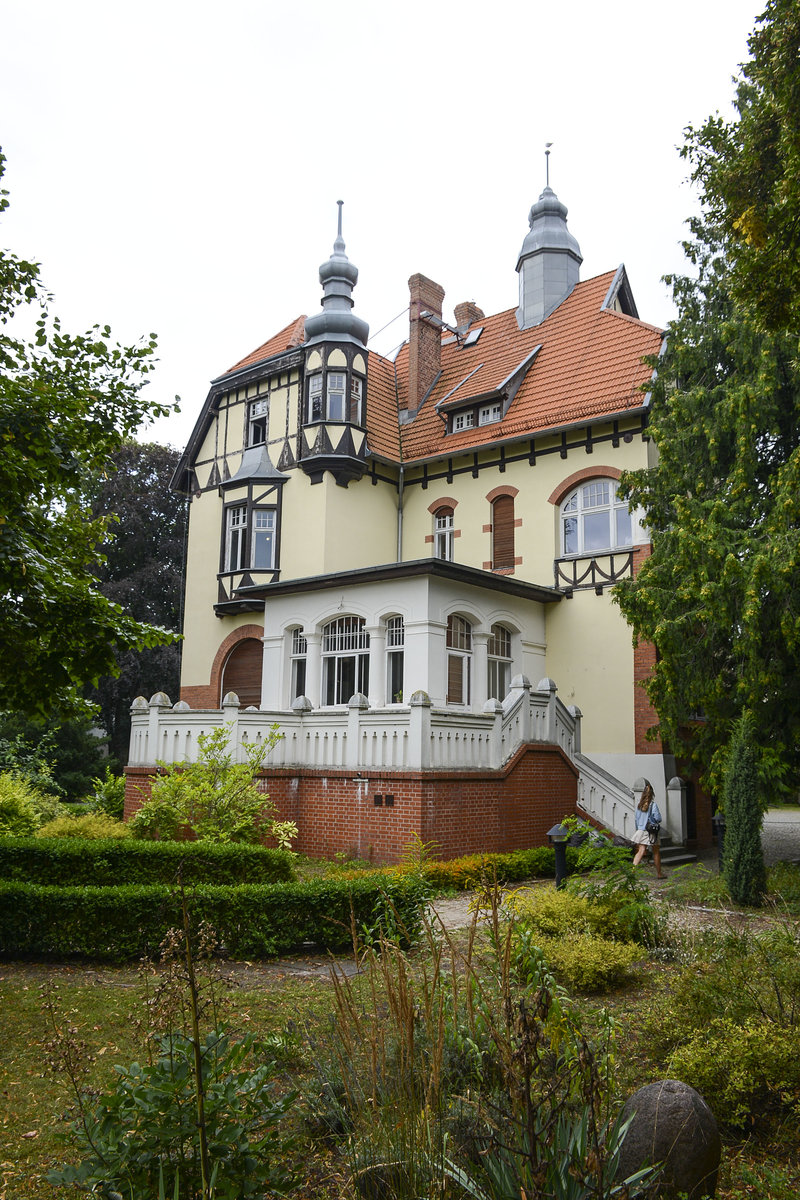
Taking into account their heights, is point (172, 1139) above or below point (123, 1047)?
above

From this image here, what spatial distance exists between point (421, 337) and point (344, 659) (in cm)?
1173

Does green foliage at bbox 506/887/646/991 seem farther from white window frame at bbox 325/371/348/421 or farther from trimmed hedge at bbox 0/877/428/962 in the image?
white window frame at bbox 325/371/348/421

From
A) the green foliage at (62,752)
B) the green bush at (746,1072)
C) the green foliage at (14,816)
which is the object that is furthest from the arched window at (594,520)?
the green bush at (746,1072)

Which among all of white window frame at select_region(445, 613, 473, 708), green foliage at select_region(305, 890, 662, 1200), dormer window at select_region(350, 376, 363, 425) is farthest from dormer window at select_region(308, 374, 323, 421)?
green foliage at select_region(305, 890, 662, 1200)

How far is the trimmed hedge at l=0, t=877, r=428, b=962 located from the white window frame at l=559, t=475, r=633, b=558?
12.9 metres

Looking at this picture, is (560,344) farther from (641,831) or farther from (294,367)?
(641,831)

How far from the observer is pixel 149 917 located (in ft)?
27.8

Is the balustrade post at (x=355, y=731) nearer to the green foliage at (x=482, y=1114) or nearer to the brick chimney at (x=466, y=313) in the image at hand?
the green foliage at (x=482, y=1114)

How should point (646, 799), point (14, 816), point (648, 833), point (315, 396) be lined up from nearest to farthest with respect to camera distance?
point (14, 816)
point (648, 833)
point (646, 799)
point (315, 396)

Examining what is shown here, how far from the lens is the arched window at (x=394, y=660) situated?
731 inches

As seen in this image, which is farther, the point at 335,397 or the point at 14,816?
the point at 335,397

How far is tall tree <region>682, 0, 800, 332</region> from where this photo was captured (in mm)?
6918

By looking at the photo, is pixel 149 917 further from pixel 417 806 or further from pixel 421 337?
pixel 421 337

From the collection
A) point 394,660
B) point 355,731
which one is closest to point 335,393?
point 394,660
